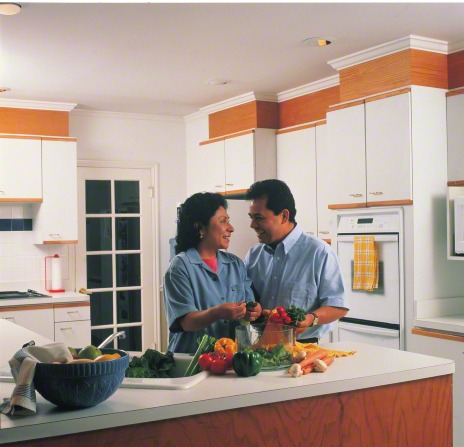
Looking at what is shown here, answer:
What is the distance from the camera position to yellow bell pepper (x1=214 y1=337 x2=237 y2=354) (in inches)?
85.4

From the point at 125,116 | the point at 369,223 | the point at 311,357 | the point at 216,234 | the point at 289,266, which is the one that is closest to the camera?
the point at 311,357

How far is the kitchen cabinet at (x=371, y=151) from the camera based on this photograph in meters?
3.90

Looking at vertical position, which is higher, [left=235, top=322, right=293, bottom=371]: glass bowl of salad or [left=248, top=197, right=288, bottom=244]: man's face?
[left=248, top=197, right=288, bottom=244]: man's face

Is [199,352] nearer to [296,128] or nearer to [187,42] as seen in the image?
[187,42]

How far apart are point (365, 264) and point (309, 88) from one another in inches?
64.9

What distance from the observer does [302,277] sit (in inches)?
108

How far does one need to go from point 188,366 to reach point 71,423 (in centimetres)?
74

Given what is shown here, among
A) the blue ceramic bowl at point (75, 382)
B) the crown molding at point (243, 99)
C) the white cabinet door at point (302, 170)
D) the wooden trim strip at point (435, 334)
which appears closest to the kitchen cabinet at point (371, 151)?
the white cabinet door at point (302, 170)

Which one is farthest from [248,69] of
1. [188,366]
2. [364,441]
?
[364,441]

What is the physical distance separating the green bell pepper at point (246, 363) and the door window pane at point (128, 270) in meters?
4.27

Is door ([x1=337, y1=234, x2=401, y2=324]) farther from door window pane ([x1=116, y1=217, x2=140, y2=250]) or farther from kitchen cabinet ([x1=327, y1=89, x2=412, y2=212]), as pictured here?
door window pane ([x1=116, y1=217, x2=140, y2=250])

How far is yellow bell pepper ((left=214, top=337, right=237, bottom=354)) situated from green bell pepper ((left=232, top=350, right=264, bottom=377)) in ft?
0.37

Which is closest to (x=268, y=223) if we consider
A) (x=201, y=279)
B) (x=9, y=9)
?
(x=201, y=279)

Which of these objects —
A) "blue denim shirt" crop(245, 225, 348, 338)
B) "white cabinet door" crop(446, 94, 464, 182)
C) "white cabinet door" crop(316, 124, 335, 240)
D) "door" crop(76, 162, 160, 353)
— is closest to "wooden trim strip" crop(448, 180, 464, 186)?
"white cabinet door" crop(446, 94, 464, 182)
